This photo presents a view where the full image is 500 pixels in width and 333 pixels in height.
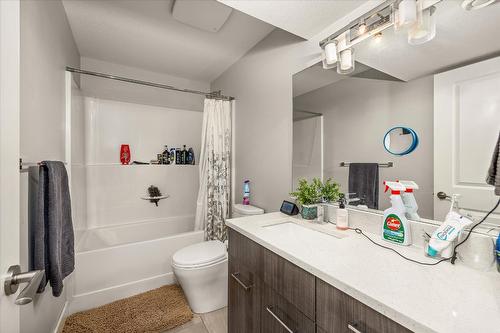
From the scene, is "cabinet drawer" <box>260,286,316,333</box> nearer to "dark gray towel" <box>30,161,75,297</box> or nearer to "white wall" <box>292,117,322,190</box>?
"white wall" <box>292,117,322,190</box>

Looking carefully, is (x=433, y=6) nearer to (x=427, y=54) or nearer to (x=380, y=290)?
(x=427, y=54)

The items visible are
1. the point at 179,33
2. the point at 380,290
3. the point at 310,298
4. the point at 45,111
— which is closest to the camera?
the point at 380,290

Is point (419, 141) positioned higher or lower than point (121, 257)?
higher

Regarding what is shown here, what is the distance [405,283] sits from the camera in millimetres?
704

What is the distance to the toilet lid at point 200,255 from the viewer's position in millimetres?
Answer: 1719

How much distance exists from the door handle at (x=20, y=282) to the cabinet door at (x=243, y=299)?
0.87m

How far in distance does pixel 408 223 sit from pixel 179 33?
2.35m

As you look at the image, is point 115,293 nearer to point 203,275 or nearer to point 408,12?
point 203,275

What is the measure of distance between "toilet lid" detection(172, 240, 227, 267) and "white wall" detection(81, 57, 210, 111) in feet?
7.04

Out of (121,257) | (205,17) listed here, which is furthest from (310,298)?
(205,17)

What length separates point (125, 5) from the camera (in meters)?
1.75

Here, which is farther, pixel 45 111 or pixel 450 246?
pixel 45 111

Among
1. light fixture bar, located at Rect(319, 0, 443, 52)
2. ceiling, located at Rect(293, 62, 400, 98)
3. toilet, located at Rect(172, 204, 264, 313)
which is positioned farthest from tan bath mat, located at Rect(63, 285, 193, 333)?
light fixture bar, located at Rect(319, 0, 443, 52)

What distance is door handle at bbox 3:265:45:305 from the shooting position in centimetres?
53
